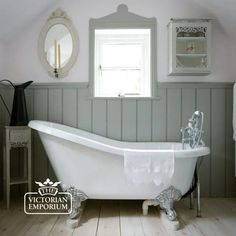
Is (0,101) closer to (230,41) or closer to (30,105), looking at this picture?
(30,105)

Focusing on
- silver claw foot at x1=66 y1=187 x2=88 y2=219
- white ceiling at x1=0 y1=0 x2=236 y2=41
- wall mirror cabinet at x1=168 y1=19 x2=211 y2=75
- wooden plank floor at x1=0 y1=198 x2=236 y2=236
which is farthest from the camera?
wall mirror cabinet at x1=168 y1=19 x2=211 y2=75

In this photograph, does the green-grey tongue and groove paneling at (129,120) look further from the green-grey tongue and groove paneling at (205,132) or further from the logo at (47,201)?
the logo at (47,201)

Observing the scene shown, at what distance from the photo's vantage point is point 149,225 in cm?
215

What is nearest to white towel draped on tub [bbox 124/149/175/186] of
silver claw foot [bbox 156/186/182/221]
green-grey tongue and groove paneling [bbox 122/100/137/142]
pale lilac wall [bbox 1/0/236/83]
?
silver claw foot [bbox 156/186/182/221]

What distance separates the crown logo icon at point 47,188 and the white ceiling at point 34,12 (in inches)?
58.0

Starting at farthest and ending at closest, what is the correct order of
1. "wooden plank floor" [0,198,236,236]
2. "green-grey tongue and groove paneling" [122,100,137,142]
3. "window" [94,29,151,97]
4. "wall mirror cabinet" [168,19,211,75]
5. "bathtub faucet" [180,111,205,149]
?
"window" [94,29,151,97]
"green-grey tongue and groove paneling" [122,100,137,142]
"wall mirror cabinet" [168,19,211,75]
"bathtub faucet" [180,111,205,149]
"wooden plank floor" [0,198,236,236]

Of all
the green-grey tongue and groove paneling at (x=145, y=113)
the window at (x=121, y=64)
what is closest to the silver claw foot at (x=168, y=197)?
Result: the green-grey tongue and groove paneling at (x=145, y=113)

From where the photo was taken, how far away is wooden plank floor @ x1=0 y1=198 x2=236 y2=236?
201cm

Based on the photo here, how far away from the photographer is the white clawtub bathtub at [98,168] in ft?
7.13

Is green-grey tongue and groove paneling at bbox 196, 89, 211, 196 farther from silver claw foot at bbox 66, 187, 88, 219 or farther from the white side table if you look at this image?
the white side table

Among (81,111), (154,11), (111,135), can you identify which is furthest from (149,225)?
(154,11)

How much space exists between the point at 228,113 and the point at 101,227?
172 centimetres

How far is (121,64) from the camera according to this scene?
3.30 m

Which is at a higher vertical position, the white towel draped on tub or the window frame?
the window frame
